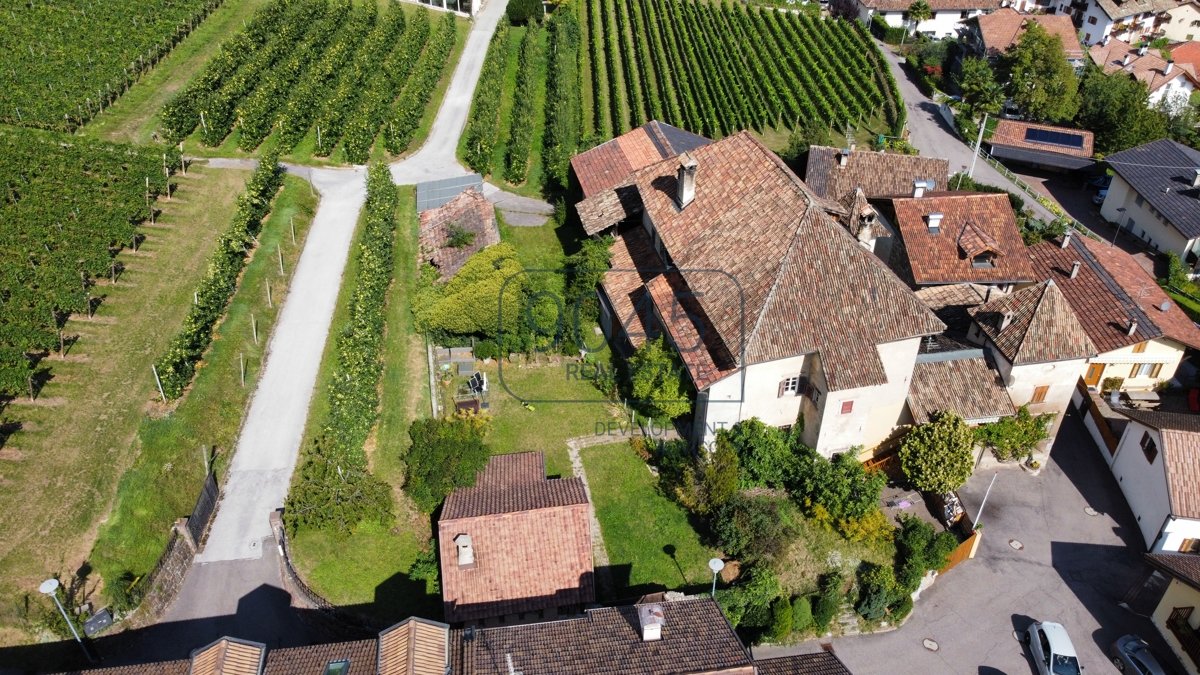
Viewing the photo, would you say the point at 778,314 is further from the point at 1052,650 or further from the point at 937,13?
the point at 937,13

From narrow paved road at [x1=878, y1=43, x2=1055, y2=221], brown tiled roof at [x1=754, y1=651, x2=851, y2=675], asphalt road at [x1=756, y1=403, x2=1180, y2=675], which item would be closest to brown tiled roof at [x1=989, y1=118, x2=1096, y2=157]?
narrow paved road at [x1=878, y1=43, x2=1055, y2=221]

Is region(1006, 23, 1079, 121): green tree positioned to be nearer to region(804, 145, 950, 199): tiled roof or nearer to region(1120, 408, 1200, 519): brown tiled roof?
region(804, 145, 950, 199): tiled roof

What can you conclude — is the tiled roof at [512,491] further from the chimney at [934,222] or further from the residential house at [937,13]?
the residential house at [937,13]

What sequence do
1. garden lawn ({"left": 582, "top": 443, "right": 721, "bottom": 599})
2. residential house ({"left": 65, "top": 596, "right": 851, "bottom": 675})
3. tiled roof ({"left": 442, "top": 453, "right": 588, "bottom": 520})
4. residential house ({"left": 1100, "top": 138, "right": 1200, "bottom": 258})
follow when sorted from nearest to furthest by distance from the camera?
residential house ({"left": 65, "top": 596, "right": 851, "bottom": 675}) → tiled roof ({"left": 442, "top": 453, "right": 588, "bottom": 520}) → garden lawn ({"left": 582, "top": 443, "right": 721, "bottom": 599}) → residential house ({"left": 1100, "top": 138, "right": 1200, "bottom": 258})

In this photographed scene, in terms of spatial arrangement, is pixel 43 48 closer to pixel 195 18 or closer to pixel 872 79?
pixel 195 18

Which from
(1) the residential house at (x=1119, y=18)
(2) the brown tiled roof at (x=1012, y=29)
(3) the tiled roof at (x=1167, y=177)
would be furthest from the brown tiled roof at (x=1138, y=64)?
(3) the tiled roof at (x=1167, y=177)

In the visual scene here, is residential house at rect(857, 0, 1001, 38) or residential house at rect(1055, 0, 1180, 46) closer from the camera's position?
residential house at rect(857, 0, 1001, 38)
